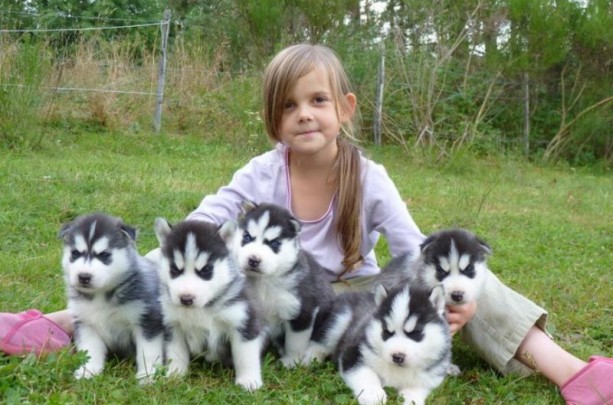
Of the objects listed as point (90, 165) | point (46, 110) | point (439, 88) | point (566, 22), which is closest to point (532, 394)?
point (90, 165)

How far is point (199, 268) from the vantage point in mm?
3561

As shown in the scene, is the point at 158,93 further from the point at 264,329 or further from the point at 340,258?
the point at 264,329

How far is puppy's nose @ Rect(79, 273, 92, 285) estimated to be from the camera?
3578 millimetres

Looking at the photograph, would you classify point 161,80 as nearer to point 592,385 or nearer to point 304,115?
point 304,115

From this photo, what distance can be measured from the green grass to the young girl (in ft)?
1.14

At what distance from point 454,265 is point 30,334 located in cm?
242

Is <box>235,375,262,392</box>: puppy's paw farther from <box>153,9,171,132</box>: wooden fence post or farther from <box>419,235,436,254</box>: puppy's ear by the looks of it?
<box>153,9,171,132</box>: wooden fence post

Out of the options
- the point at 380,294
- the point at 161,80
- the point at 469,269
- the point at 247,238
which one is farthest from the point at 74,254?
the point at 161,80

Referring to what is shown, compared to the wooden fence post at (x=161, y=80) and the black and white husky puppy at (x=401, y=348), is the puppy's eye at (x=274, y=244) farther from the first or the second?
the wooden fence post at (x=161, y=80)

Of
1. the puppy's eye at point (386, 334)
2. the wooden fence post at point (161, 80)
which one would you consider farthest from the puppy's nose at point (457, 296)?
the wooden fence post at point (161, 80)

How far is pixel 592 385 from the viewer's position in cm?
363

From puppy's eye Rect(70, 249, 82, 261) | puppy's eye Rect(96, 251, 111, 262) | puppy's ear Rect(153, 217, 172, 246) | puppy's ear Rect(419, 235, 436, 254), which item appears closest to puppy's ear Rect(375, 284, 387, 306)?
puppy's ear Rect(419, 235, 436, 254)

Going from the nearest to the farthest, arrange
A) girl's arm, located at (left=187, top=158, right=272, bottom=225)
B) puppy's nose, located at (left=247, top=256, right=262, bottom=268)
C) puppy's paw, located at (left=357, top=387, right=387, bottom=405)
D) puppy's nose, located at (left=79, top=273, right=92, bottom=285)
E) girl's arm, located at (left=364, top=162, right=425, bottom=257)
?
puppy's paw, located at (left=357, top=387, right=387, bottom=405) < puppy's nose, located at (left=79, top=273, right=92, bottom=285) < puppy's nose, located at (left=247, top=256, right=262, bottom=268) < girl's arm, located at (left=187, top=158, right=272, bottom=225) < girl's arm, located at (left=364, top=162, right=425, bottom=257)

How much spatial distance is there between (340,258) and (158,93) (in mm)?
10131
